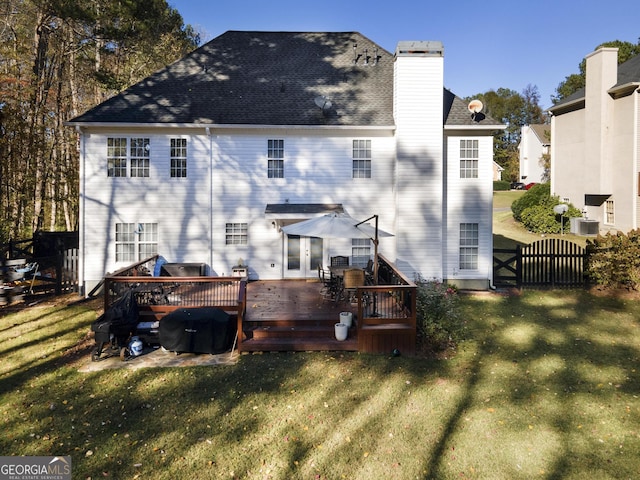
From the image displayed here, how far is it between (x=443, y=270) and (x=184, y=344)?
10.3 meters

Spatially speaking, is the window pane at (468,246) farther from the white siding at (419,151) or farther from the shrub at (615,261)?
the shrub at (615,261)

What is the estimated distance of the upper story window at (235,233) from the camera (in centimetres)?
1526

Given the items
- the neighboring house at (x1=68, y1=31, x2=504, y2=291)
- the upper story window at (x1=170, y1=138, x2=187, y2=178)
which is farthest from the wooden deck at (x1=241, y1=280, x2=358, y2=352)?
the upper story window at (x1=170, y1=138, x2=187, y2=178)

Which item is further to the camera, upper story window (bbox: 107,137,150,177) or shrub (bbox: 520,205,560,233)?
shrub (bbox: 520,205,560,233)

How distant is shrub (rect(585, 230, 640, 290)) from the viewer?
14055mm

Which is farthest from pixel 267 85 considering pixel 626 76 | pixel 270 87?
pixel 626 76

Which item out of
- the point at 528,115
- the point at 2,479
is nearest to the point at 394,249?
the point at 2,479

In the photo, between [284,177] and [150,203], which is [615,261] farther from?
[150,203]

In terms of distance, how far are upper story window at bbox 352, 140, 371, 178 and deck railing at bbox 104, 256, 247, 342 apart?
20.9ft

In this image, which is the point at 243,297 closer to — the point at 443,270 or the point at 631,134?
the point at 443,270

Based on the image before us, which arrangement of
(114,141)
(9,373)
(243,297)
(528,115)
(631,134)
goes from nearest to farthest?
(9,373) → (243,297) → (114,141) → (631,134) → (528,115)

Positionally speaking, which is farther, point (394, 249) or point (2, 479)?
point (394, 249)

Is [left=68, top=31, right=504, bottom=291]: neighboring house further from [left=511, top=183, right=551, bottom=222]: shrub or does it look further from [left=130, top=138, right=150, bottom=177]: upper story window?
[left=511, top=183, right=551, bottom=222]: shrub

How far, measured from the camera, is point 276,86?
1664 cm
